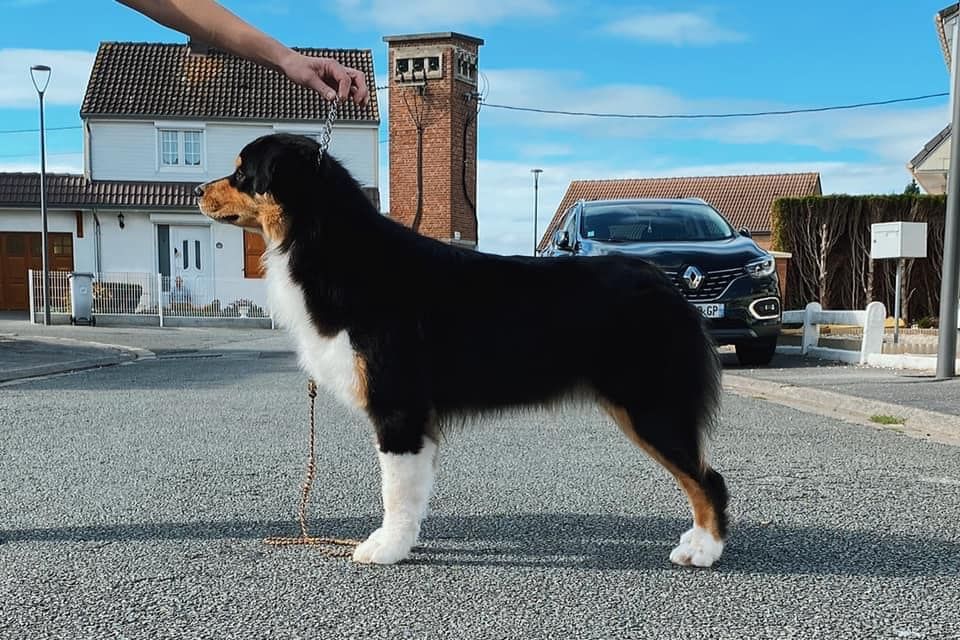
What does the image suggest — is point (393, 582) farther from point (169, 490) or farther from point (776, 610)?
point (169, 490)

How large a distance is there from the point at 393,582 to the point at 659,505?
167 cm

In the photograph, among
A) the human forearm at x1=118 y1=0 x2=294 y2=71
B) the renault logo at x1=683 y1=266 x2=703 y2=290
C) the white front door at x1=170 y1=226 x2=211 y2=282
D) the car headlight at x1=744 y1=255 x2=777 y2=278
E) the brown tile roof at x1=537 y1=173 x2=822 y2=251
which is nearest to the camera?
the human forearm at x1=118 y1=0 x2=294 y2=71

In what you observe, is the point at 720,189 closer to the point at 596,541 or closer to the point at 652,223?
the point at 652,223

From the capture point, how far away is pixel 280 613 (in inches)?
110

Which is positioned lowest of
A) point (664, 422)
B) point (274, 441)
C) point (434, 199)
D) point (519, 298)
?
point (274, 441)

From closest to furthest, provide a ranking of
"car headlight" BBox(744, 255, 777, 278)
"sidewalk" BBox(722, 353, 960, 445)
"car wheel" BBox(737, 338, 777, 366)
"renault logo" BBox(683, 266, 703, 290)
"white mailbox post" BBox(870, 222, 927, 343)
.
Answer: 1. "sidewalk" BBox(722, 353, 960, 445)
2. "renault logo" BBox(683, 266, 703, 290)
3. "car headlight" BBox(744, 255, 777, 278)
4. "car wheel" BBox(737, 338, 777, 366)
5. "white mailbox post" BBox(870, 222, 927, 343)

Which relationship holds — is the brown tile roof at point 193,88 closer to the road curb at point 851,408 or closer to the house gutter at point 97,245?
the house gutter at point 97,245

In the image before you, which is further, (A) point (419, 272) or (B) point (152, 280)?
(B) point (152, 280)

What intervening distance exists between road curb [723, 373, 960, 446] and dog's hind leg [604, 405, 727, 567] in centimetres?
368

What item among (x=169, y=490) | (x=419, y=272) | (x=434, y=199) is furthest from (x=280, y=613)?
(x=434, y=199)

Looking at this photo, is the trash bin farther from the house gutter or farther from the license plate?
the license plate

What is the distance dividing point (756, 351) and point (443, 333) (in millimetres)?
7863

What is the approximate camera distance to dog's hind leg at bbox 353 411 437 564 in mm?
3283

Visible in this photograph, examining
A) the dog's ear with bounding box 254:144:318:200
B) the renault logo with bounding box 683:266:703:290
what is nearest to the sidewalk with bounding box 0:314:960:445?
the renault logo with bounding box 683:266:703:290
